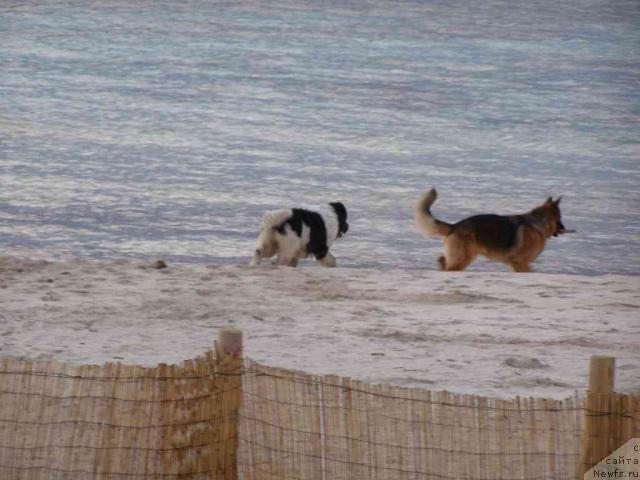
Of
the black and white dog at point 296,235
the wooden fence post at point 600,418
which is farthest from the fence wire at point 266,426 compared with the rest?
the black and white dog at point 296,235

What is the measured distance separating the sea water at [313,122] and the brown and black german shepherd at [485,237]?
60 cm

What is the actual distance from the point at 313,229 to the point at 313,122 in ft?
24.2

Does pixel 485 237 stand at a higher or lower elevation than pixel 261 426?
higher

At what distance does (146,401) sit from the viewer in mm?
5781

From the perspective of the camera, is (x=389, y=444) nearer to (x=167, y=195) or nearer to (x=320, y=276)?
(x=320, y=276)

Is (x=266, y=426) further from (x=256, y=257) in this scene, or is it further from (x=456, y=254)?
(x=456, y=254)

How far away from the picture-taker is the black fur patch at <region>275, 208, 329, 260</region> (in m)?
11.1

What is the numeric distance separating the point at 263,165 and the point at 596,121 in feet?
17.6

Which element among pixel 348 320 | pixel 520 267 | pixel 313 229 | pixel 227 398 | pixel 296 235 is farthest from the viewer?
pixel 520 267

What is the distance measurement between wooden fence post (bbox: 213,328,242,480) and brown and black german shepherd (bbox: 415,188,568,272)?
17.6 ft

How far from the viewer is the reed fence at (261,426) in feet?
18.8

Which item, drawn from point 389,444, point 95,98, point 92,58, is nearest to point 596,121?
point 95,98

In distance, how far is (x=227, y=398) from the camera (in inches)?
232

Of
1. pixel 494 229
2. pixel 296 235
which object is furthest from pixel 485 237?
pixel 296 235
